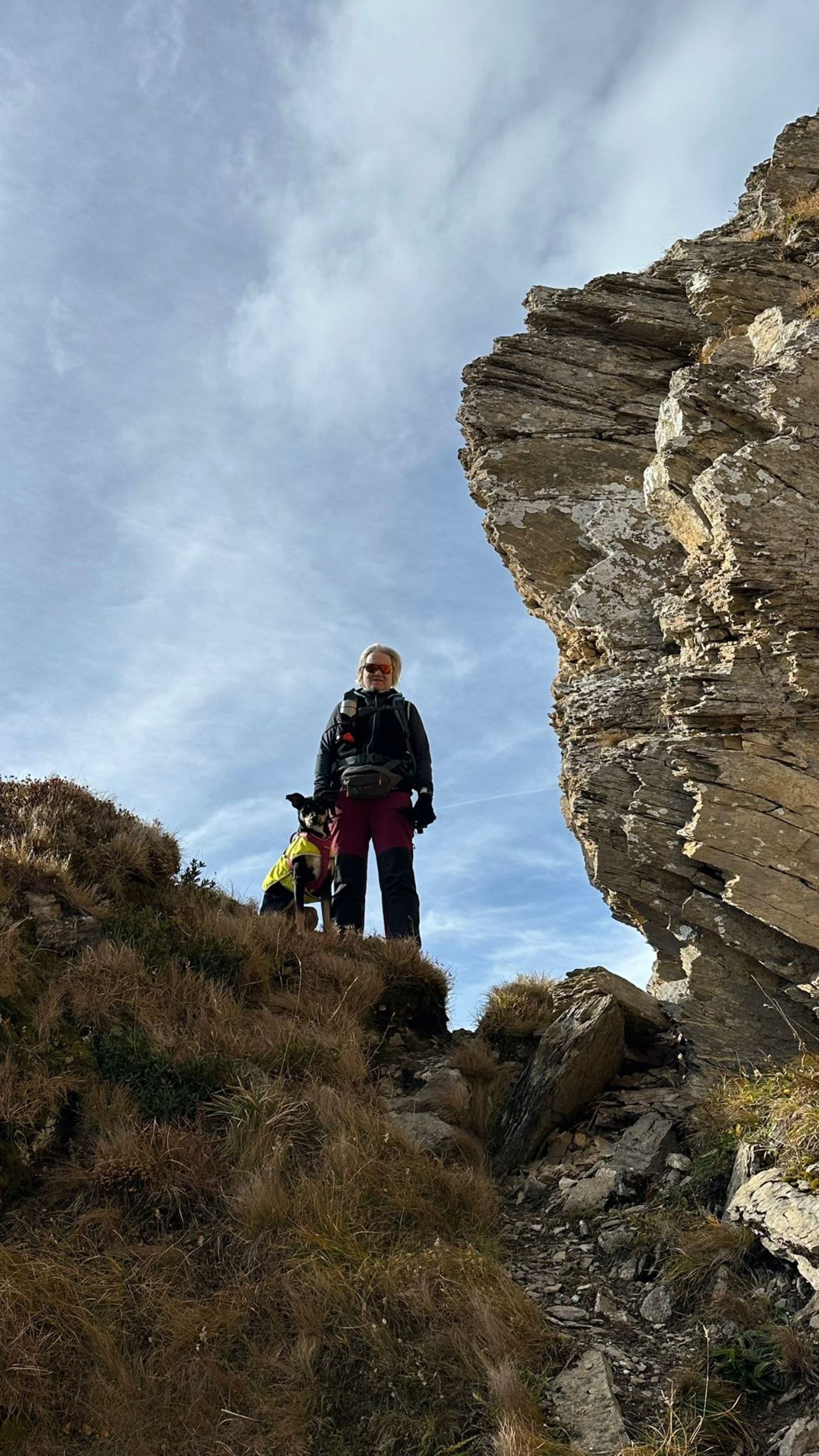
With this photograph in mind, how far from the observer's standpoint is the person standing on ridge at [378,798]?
35.8 ft

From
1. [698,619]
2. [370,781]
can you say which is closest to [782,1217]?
[698,619]

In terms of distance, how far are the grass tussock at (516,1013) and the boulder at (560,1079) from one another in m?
0.89

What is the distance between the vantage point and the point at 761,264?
42.3 feet

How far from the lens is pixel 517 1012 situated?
999 centimetres

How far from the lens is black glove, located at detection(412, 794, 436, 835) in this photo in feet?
36.2

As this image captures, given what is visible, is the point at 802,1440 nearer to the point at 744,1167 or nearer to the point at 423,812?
the point at 744,1167

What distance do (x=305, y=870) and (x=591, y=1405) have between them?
7.01m

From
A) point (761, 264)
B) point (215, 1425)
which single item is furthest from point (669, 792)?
point (761, 264)

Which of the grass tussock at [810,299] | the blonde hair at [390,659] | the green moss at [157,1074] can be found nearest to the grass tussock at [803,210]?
the grass tussock at [810,299]

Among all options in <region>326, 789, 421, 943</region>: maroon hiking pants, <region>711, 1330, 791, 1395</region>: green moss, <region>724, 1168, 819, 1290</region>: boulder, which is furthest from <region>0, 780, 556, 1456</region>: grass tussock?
<region>724, 1168, 819, 1290</region>: boulder

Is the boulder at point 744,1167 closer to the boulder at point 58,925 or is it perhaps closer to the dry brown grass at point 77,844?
the boulder at point 58,925

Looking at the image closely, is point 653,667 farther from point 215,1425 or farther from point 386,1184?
point 215,1425

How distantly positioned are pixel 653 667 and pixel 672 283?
7.32 m

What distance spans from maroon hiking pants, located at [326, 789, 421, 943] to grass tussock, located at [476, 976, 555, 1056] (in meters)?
1.19
